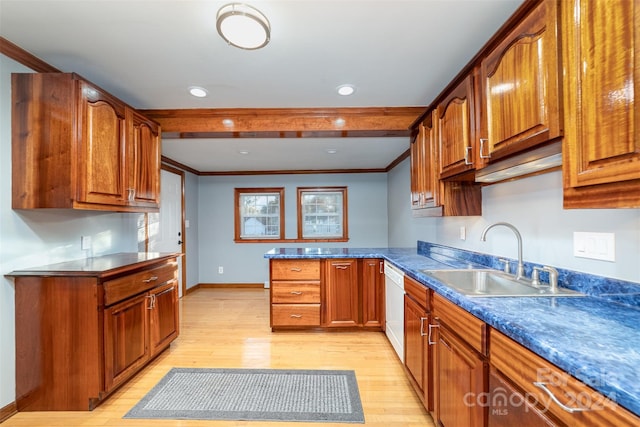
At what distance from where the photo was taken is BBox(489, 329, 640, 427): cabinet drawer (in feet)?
2.14

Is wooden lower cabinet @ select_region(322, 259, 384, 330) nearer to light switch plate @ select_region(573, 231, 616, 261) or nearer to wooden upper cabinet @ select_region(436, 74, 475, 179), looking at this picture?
wooden upper cabinet @ select_region(436, 74, 475, 179)

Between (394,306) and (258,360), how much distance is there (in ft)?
4.33

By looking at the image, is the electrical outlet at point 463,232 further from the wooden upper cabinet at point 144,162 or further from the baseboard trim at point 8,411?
the baseboard trim at point 8,411

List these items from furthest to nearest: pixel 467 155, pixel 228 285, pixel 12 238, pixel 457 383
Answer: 1. pixel 228 285
2. pixel 12 238
3. pixel 467 155
4. pixel 457 383

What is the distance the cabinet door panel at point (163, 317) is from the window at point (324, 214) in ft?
9.58

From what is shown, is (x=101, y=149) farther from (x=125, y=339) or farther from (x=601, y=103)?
(x=601, y=103)

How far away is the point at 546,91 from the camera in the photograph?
111 cm

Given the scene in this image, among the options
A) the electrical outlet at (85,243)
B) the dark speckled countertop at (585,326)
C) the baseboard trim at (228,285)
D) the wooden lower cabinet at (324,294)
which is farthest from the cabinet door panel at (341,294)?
the baseboard trim at (228,285)

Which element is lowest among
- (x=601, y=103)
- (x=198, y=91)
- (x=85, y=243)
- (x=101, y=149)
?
(x=85, y=243)

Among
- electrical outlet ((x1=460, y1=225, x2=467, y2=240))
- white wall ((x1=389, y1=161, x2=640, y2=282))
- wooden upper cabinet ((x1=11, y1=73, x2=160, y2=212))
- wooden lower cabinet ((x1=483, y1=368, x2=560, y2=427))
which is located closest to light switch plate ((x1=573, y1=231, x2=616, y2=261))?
white wall ((x1=389, y1=161, x2=640, y2=282))

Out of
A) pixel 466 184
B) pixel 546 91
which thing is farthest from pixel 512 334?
pixel 466 184

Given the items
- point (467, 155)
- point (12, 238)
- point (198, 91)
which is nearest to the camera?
point (467, 155)

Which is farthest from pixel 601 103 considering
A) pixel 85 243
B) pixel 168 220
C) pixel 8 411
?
pixel 168 220

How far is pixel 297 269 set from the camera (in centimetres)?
311
